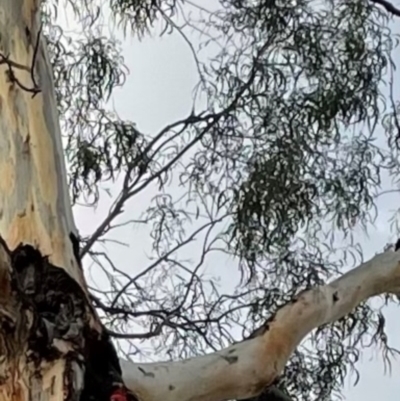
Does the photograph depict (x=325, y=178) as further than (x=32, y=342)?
Yes

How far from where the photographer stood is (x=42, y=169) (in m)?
1.40

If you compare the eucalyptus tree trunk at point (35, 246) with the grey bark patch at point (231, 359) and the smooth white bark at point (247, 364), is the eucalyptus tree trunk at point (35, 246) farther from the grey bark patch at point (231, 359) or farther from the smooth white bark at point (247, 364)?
the grey bark patch at point (231, 359)

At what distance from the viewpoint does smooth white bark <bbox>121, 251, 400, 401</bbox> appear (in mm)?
1657

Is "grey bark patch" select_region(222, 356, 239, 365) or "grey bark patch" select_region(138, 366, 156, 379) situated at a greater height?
"grey bark patch" select_region(222, 356, 239, 365)

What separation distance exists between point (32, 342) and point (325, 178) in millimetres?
1624

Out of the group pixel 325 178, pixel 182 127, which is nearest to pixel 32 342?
pixel 182 127

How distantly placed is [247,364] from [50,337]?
63 cm

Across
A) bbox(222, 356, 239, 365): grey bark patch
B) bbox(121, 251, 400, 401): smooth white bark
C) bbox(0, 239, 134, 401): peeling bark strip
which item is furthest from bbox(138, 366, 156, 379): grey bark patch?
bbox(0, 239, 134, 401): peeling bark strip

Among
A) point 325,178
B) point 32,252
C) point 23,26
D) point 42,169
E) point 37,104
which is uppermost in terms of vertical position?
point 325,178

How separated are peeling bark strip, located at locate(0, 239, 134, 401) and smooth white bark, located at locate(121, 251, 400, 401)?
0.29 metres

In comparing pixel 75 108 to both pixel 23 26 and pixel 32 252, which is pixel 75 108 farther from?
pixel 32 252

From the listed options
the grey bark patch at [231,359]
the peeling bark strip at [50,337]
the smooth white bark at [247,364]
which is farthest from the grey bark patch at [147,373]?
the peeling bark strip at [50,337]

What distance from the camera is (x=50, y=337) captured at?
4.00 feet

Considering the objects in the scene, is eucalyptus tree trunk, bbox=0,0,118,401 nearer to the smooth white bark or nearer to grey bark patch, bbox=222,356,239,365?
the smooth white bark
